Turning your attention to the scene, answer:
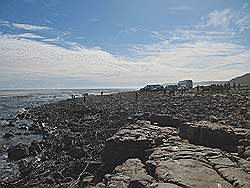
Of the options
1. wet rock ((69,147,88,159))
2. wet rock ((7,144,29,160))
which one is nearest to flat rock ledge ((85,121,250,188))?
wet rock ((69,147,88,159))

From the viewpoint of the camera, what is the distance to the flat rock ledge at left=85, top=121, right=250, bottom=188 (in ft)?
26.4

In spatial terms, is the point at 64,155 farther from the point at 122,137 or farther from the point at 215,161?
the point at 215,161

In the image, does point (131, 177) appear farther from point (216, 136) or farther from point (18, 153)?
point (18, 153)

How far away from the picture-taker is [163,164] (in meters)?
9.23

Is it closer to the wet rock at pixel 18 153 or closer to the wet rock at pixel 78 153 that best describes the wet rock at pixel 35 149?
the wet rock at pixel 18 153

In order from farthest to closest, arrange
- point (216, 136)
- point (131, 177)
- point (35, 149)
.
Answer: point (35, 149)
point (216, 136)
point (131, 177)

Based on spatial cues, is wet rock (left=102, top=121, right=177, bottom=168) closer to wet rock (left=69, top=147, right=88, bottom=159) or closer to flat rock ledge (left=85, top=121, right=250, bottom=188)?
flat rock ledge (left=85, top=121, right=250, bottom=188)

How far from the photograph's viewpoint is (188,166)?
8.90 m

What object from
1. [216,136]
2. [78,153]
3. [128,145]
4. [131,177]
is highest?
[216,136]

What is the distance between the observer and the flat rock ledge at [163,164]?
26.4 ft

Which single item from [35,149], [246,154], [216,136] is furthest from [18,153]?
[246,154]

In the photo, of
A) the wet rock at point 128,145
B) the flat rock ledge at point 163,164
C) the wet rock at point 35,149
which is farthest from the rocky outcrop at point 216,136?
the wet rock at point 35,149

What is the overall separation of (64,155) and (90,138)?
310 cm

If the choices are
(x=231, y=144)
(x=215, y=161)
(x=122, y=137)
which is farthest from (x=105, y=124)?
(x=215, y=161)
